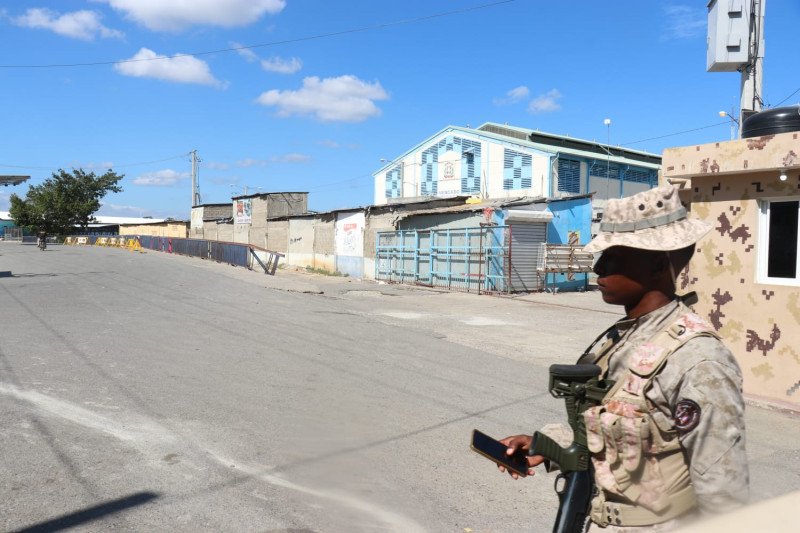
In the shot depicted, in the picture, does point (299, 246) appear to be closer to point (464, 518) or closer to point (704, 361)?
point (464, 518)

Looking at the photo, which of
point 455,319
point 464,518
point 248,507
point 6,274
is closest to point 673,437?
point 464,518

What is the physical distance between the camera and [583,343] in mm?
11125

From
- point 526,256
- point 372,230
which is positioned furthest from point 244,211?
point 526,256

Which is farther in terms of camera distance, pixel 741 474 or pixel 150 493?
pixel 150 493

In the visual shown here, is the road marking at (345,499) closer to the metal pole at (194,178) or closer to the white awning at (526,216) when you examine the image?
the white awning at (526,216)

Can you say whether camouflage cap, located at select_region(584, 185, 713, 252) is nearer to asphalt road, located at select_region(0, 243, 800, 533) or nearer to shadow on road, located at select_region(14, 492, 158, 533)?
asphalt road, located at select_region(0, 243, 800, 533)

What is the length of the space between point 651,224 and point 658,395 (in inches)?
20.7

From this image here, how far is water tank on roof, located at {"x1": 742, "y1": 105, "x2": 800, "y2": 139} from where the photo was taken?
22.6ft

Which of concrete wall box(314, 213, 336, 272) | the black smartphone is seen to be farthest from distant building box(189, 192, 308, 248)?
the black smartphone

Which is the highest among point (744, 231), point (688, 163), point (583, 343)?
point (688, 163)

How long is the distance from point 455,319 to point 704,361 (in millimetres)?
12195

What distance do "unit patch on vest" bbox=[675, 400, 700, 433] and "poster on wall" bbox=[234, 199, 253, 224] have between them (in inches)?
1665

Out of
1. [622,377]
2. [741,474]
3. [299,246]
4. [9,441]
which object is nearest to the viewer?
[741,474]

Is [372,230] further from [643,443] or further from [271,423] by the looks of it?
[643,443]
